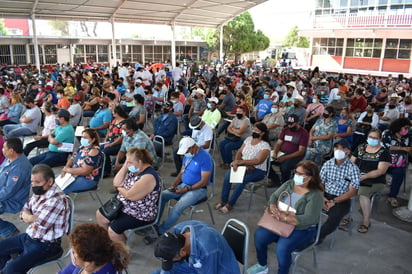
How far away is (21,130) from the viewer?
266 inches

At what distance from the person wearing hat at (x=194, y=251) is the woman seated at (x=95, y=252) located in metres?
0.27

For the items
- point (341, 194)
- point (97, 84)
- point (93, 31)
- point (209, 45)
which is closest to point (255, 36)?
point (209, 45)

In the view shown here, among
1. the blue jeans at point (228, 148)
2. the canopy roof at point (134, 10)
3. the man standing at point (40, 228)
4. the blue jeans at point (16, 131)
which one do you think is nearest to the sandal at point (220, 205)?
the blue jeans at point (228, 148)

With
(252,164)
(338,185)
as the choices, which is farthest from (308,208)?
(252,164)

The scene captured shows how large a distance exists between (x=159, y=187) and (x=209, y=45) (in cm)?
3292

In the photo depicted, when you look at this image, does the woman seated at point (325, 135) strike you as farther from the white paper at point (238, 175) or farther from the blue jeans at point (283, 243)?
the blue jeans at point (283, 243)

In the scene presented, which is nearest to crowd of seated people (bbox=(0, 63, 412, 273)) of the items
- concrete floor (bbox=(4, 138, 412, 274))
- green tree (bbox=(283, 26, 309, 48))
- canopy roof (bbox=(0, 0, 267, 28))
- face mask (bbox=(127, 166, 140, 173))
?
face mask (bbox=(127, 166, 140, 173))

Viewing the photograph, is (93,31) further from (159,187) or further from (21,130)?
(159,187)

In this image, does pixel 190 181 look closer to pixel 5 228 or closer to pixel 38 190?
pixel 38 190

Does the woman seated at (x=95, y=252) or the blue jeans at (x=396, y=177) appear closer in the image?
the woman seated at (x=95, y=252)

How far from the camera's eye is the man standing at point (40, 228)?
2.87 m

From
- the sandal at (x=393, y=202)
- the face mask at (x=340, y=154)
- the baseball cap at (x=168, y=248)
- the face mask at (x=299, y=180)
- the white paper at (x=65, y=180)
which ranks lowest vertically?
the sandal at (x=393, y=202)

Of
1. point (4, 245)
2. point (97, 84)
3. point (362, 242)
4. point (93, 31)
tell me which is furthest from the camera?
point (93, 31)

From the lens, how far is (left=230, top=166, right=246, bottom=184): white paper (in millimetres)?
4480
